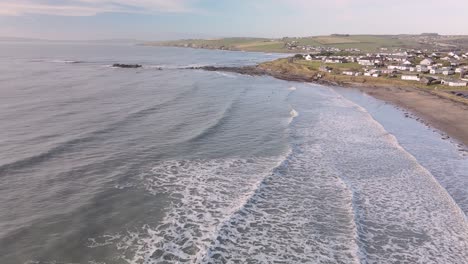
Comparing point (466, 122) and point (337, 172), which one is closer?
point (337, 172)

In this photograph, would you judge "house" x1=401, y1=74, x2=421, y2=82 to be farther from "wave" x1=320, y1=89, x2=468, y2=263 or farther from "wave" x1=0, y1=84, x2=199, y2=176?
"wave" x1=0, y1=84, x2=199, y2=176

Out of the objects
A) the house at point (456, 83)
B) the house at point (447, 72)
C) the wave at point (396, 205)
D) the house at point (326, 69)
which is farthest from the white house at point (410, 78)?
the wave at point (396, 205)

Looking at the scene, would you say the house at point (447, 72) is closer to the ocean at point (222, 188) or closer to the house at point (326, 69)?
the house at point (326, 69)

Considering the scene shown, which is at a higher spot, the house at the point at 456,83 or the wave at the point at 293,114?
the house at the point at 456,83

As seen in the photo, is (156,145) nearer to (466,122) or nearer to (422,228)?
(422,228)

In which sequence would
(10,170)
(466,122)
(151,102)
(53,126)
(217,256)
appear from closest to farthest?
(217,256), (10,170), (53,126), (466,122), (151,102)

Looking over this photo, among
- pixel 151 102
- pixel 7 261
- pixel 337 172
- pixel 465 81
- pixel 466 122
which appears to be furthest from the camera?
pixel 465 81

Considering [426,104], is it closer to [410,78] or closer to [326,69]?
[410,78]

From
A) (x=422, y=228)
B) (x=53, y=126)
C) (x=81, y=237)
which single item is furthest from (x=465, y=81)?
(x=81, y=237)
